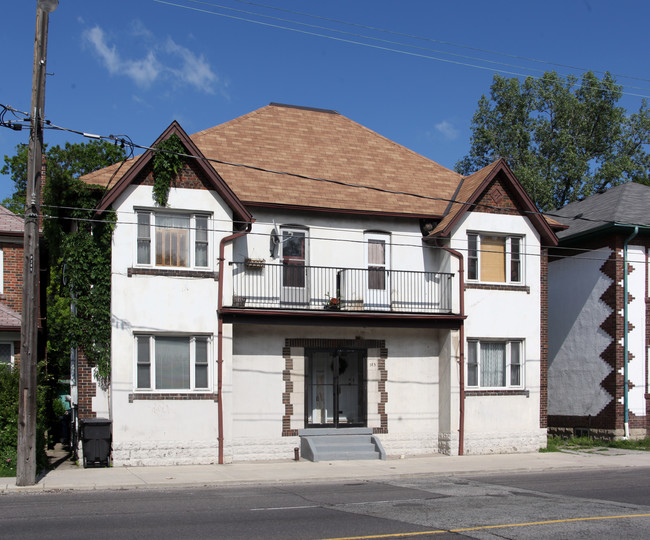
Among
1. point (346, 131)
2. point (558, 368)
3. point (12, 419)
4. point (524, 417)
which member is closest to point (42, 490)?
point (12, 419)

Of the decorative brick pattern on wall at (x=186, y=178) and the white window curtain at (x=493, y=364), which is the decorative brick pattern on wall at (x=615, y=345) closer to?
the white window curtain at (x=493, y=364)

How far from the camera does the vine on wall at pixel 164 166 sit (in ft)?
59.1

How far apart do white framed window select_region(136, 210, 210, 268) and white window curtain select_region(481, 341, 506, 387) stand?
828 centimetres

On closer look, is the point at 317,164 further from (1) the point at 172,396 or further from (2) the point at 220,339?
(1) the point at 172,396

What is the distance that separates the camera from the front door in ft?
65.6

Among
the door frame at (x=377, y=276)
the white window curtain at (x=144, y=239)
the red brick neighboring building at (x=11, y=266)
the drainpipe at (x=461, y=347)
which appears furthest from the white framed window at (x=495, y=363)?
the red brick neighboring building at (x=11, y=266)

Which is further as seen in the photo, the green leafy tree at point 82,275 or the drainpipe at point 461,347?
the drainpipe at point 461,347

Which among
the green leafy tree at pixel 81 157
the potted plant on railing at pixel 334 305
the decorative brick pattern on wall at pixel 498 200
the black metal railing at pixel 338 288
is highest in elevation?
the green leafy tree at pixel 81 157

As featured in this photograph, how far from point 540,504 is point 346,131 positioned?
14.9 metres

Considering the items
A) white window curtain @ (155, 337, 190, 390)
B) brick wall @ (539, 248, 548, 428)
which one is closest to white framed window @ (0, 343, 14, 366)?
white window curtain @ (155, 337, 190, 390)

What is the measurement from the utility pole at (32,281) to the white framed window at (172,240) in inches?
148

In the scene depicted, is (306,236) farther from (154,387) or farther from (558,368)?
(558,368)

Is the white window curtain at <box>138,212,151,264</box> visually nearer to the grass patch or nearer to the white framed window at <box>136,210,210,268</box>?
the white framed window at <box>136,210,210,268</box>

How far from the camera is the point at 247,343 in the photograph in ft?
63.1
